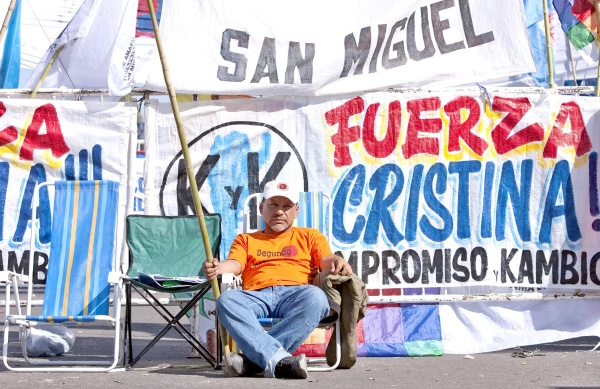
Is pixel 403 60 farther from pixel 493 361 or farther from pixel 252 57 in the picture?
pixel 493 361

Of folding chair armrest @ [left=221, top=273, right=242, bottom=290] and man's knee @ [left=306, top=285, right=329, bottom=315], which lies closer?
man's knee @ [left=306, top=285, right=329, bottom=315]

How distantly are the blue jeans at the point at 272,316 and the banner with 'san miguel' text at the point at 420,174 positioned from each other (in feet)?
4.58

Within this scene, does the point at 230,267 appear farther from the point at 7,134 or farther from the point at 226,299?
the point at 7,134

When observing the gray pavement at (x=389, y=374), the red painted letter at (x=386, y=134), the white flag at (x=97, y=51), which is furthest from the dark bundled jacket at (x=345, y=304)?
the white flag at (x=97, y=51)

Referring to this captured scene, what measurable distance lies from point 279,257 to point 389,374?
1.05m

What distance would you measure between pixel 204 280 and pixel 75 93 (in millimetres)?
2227

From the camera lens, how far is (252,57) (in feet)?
27.9

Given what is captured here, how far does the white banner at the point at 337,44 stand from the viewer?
27.8ft

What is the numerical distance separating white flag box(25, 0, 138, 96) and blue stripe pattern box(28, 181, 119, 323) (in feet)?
3.51

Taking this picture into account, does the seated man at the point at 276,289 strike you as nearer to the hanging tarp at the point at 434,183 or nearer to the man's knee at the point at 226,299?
the man's knee at the point at 226,299

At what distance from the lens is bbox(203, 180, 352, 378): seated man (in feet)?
21.7

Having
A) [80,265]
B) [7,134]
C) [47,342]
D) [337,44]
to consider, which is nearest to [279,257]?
[80,265]

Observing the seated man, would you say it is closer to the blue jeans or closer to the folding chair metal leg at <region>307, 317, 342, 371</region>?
the blue jeans

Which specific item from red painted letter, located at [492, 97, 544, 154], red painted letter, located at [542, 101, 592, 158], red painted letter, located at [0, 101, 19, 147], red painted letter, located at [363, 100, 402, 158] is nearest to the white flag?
red painted letter, located at [0, 101, 19, 147]
